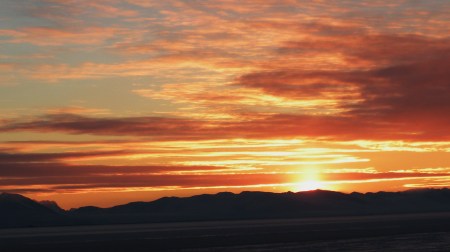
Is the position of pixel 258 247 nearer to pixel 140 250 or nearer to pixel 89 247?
pixel 140 250

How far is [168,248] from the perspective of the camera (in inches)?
3693

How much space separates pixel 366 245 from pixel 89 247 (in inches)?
1378

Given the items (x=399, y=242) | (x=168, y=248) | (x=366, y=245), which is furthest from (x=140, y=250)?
(x=399, y=242)

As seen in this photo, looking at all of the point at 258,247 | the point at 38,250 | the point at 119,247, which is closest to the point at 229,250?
Answer: the point at 258,247

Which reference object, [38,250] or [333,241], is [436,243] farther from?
[38,250]

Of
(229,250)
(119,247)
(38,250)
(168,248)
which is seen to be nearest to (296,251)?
(229,250)

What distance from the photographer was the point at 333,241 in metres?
104

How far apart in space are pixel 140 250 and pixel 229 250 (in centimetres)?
1161

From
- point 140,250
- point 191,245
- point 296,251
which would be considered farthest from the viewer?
point 191,245

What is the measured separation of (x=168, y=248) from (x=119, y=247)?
7529 mm

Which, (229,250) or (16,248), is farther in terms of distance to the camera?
(16,248)

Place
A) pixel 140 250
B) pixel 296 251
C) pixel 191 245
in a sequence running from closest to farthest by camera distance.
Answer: pixel 296 251, pixel 140 250, pixel 191 245

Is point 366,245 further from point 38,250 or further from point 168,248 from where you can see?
point 38,250

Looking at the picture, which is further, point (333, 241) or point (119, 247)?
point (333, 241)
